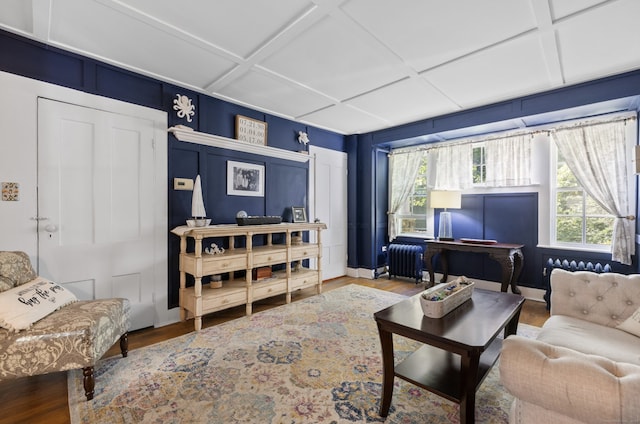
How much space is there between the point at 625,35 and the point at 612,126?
1587 millimetres

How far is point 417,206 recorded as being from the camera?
5344 mm

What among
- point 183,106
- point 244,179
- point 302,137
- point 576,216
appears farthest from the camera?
point 302,137

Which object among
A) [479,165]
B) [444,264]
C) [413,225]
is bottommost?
[444,264]

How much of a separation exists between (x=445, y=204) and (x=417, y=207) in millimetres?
919

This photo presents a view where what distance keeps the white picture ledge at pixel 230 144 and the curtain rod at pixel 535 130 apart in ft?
7.17

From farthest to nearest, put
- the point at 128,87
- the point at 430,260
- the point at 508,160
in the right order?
the point at 430,260, the point at 508,160, the point at 128,87

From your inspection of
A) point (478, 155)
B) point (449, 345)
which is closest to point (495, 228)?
point (478, 155)

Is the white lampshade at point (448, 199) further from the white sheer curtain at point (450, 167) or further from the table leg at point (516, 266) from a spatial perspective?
the table leg at point (516, 266)

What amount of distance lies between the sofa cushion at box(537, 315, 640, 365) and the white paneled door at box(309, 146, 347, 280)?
3.50m

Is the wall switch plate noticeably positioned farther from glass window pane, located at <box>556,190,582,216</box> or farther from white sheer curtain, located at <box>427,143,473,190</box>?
glass window pane, located at <box>556,190,582,216</box>

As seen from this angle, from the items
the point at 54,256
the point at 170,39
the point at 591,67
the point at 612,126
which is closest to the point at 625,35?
the point at 591,67

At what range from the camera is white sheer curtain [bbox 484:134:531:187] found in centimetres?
411

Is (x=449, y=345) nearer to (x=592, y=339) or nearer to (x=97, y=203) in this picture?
(x=592, y=339)

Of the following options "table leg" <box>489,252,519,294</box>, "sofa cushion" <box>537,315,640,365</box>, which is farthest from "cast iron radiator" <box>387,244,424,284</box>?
A: "sofa cushion" <box>537,315,640,365</box>
